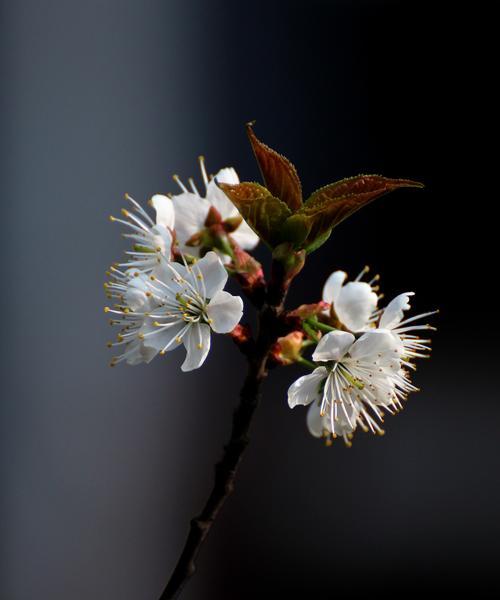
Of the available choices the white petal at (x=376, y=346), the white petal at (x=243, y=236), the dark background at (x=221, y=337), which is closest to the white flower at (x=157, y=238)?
the white petal at (x=243, y=236)

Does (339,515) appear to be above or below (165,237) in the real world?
below

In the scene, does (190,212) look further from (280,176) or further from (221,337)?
(221,337)

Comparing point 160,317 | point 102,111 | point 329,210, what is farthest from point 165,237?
point 102,111

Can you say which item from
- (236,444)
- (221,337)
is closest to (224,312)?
(236,444)

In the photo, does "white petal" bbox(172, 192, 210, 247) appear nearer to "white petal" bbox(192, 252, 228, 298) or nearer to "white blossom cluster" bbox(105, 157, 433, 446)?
"white blossom cluster" bbox(105, 157, 433, 446)

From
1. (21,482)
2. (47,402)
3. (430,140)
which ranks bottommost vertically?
(21,482)

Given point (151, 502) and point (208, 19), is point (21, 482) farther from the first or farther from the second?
point (208, 19)

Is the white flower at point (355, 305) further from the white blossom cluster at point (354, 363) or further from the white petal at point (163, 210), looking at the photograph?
the white petal at point (163, 210)
